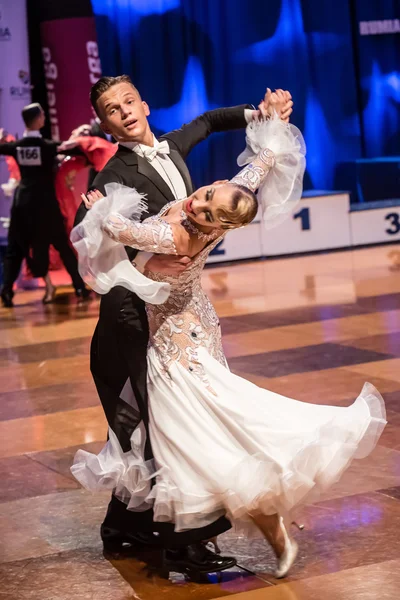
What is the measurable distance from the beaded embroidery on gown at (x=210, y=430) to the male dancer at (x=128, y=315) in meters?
0.12

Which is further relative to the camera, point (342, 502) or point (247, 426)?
point (342, 502)

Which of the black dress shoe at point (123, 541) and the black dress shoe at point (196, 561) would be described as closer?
the black dress shoe at point (196, 561)

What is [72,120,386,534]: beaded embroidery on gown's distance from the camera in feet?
10.6

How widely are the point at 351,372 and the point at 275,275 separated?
4.44m

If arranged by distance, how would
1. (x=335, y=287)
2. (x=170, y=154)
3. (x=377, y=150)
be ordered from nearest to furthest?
(x=170, y=154) → (x=335, y=287) → (x=377, y=150)

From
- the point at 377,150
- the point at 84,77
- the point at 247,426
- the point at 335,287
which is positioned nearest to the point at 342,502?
the point at 247,426

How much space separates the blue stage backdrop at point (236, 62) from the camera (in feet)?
44.2

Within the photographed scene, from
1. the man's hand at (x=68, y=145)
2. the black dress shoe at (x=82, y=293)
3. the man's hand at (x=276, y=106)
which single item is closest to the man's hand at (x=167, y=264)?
the man's hand at (x=276, y=106)

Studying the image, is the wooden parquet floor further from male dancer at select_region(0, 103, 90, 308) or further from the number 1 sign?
the number 1 sign

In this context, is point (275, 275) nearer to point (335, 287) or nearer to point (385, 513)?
point (335, 287)

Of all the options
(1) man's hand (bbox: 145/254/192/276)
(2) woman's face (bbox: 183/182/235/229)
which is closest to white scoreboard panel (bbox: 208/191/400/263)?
(1) man's hand (bbox: 145/254/192/276)

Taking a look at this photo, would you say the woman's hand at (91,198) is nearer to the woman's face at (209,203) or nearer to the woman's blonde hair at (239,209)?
the woman's face at (209,203)

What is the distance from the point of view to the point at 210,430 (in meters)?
3.30

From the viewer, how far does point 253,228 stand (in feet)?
39.3
